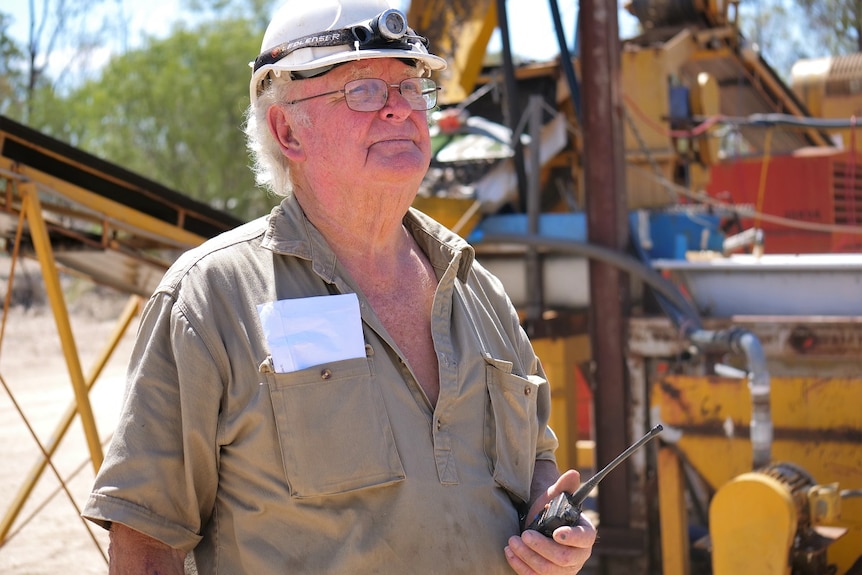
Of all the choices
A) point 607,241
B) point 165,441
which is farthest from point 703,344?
point 165,441

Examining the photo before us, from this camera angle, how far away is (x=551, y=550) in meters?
2.03

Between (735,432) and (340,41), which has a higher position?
(340,41)

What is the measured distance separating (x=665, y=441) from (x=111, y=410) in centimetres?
735

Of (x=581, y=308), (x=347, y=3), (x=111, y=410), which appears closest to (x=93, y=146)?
(x=111, y=410)

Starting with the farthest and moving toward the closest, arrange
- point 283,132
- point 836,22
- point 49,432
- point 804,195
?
point 836,22, point 49,432, point 804,195, point 283,132

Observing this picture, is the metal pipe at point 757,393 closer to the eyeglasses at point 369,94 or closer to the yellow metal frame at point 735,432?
the yellow metal frame at point 735,432

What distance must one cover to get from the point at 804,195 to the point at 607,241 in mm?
4241

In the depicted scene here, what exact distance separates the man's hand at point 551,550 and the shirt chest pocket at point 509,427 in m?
0.14

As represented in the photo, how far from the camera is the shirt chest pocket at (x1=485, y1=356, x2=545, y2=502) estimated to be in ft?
7.09

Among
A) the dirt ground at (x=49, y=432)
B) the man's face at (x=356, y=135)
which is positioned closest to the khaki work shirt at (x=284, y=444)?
the man's face at (x=356, y=135)

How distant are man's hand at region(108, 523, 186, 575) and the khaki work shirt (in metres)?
0.04

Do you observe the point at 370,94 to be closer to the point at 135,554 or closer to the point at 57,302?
the point at 135,554

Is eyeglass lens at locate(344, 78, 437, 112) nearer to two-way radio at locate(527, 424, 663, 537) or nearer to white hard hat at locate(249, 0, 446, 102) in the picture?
white hard hat at locate(249, 0, 446, 102)

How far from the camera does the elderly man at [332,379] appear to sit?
1.90 meters
